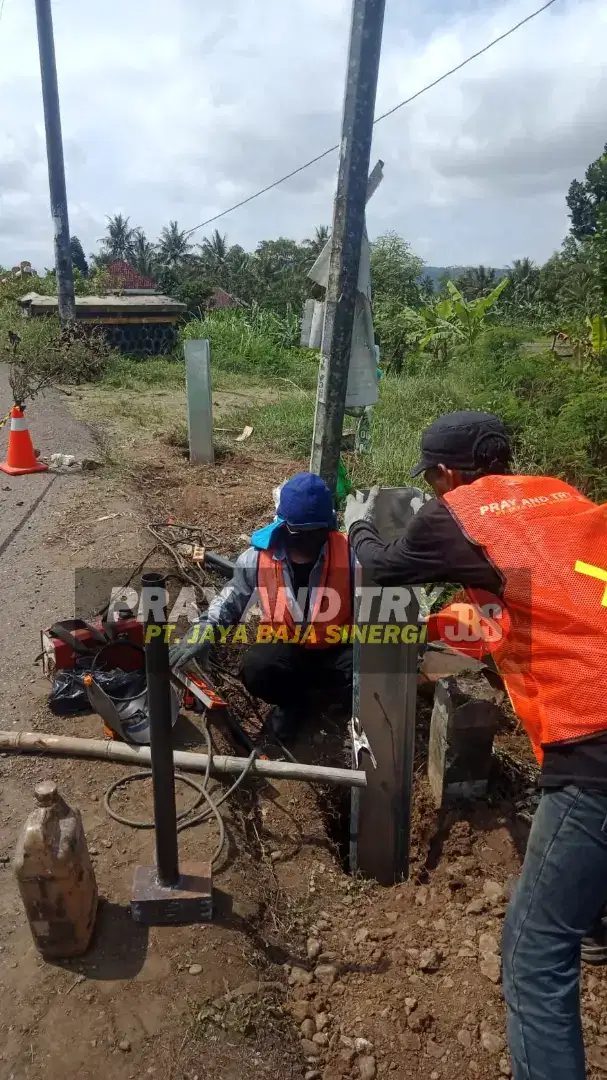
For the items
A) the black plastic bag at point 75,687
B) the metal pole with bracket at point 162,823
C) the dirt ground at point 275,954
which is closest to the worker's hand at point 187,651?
the black plastic bag at point 75,687

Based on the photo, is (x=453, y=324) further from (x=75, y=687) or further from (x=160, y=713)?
(x=160, y=713)

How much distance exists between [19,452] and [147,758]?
470 centimetres

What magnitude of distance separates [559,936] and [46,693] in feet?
8.35

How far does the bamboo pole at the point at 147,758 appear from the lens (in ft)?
8.71

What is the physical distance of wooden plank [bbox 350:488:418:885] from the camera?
2.56 meters

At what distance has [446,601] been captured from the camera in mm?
4969

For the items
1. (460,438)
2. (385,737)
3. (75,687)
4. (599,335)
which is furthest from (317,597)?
(599,335)

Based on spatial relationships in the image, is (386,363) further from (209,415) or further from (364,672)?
(364,672)

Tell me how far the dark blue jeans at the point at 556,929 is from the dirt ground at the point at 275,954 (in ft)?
1.83

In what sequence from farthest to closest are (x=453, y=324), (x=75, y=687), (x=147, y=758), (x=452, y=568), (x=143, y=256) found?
(x=143, y=256) < (x=453, y=324) < (x=75, y=687) < (x=147, y=758) < (x=452, y=568)

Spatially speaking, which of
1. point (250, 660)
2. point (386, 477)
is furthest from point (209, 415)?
point (250, 660)

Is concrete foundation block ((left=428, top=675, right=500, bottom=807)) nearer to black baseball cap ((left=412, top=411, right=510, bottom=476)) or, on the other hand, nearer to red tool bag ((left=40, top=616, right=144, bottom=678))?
black baseball cap ((left=412, top=411, right=510, bottom=476))

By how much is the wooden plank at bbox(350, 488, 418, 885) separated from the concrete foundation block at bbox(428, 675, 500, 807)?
308mm

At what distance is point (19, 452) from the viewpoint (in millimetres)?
6691
